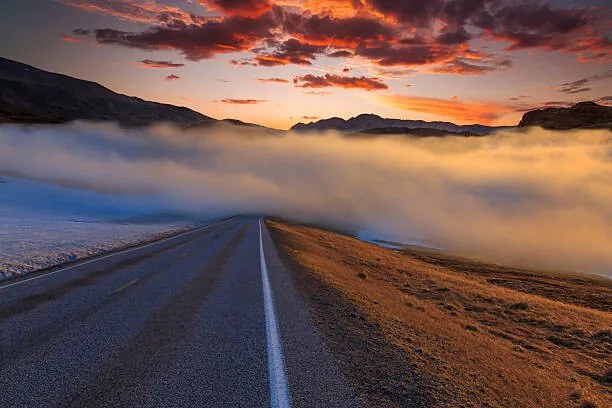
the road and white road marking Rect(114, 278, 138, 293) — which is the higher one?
the road

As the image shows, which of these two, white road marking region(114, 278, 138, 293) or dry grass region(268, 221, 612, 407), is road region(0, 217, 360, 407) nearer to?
white road marking region(114, 278, 138, 293)

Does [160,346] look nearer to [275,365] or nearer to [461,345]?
[275,365]

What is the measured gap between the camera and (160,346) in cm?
789

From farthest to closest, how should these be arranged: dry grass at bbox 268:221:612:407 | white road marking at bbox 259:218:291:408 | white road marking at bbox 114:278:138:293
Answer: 1. white road marking at bbox 114:278:138:293
2. dry grass at bbox 268:221:612:407
3. white road marking at bbox 259:218:291:408

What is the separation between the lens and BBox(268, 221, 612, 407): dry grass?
271 inches

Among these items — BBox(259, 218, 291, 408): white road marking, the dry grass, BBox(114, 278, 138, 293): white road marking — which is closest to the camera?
BBox(259, 218, 291, 408): white road marking

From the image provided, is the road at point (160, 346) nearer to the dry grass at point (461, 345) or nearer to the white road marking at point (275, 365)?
the white road marking at point (275, 365)

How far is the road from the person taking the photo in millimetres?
5859

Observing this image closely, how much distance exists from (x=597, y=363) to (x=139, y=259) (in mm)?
19246

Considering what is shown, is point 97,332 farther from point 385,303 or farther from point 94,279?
point 385,303

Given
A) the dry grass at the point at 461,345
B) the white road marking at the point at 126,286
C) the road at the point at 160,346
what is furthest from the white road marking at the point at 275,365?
the white road marking at the point at 126,286

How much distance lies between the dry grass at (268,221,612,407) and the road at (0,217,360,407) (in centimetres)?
85

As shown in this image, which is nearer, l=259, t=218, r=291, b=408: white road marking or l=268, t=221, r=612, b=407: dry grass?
l=259, t=218, r=291, b=408: white road marking

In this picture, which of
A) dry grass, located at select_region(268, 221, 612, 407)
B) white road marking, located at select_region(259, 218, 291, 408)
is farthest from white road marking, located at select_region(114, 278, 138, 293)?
dry grass, located at select_region(268, 221, 612, 407)
